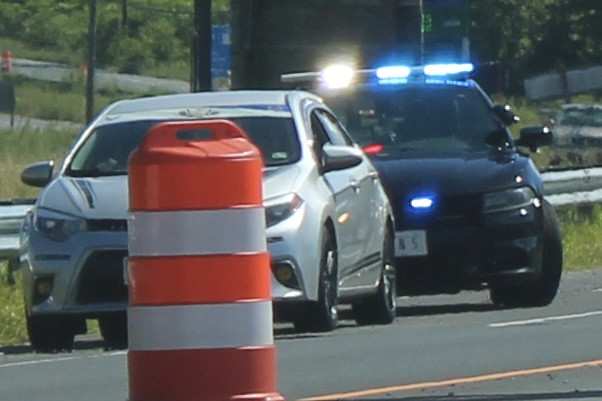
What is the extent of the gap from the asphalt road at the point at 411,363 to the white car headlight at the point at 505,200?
79 cm

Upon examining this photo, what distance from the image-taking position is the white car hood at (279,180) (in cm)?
1098

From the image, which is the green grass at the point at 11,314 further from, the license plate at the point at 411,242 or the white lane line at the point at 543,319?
the white lane line at the point at 543,319

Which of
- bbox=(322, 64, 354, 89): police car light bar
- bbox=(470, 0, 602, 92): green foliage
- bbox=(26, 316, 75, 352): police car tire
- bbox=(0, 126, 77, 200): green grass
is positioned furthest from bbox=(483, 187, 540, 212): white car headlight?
bbox=(470, 0, 602, 92): green foliage

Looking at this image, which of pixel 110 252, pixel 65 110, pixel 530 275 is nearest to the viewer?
pixel 110 252

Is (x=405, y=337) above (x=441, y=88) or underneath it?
underneath

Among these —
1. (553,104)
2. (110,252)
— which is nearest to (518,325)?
(110,252)

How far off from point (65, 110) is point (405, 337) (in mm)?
36191

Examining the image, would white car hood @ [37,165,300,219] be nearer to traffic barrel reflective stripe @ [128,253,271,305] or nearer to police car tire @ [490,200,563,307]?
police car tire @ [490,200,563,307]

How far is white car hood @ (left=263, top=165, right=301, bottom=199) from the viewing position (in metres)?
11.0

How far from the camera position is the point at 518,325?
1206 cm

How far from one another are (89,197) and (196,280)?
4.67 metres

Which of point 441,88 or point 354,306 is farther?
point 441,88

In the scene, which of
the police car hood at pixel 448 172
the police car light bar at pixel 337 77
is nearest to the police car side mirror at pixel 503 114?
the police car hood at pixel 448 172

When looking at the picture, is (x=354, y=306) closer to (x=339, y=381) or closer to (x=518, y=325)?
(x=518, y=325)
